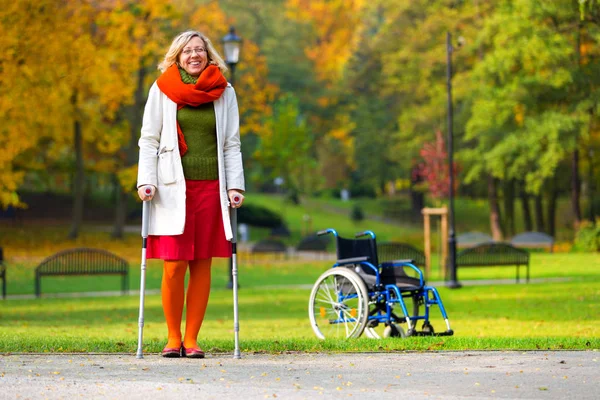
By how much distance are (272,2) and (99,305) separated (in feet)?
197

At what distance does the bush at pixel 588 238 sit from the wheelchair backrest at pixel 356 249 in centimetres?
2787

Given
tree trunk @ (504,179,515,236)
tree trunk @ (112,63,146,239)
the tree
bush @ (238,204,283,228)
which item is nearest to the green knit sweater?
tree trunk @ (112,63,146,239)

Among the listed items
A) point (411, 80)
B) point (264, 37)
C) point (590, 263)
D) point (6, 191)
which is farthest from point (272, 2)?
point (6, 191)

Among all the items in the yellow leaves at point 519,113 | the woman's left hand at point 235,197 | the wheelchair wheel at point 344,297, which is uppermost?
the yellow leaves at point 519,113

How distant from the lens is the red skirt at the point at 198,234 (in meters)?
8.12

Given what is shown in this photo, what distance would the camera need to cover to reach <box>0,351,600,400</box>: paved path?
6.41 m

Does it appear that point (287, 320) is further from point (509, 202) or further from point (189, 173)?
point (509, 202)

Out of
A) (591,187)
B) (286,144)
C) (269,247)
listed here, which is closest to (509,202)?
(591,187)

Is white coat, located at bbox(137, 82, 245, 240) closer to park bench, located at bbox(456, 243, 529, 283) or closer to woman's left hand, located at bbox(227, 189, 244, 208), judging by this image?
woman's left hand, located at bbox(227, 189, 244, 208)

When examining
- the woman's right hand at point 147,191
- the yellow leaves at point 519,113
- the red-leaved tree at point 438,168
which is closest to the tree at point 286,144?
the red-leaved tree at point 438,168

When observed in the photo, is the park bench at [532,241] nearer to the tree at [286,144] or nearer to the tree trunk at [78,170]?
the tree trunk at [78,170]

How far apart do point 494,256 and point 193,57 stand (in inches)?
694

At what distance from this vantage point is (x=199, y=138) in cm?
827

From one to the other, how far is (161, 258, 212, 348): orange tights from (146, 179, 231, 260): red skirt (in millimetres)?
109
